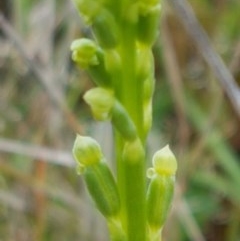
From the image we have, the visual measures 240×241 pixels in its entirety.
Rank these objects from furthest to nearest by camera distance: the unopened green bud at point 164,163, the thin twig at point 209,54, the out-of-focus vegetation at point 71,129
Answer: the out-of-focus vegetation at point 71,129, the thin twig at point 209,54, the unopened green bud at point 164,163

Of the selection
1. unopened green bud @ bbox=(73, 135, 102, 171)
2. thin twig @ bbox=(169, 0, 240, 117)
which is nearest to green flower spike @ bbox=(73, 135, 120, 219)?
unopened green bud @ bbox=(73, 135, 102, 171)

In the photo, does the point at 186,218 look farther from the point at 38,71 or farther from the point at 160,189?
the point at 160,189

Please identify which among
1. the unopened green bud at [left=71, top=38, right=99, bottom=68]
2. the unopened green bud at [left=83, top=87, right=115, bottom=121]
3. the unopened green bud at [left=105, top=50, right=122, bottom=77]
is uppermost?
the unopened green bud at [left=71, top=38, right=99, bottom=68]

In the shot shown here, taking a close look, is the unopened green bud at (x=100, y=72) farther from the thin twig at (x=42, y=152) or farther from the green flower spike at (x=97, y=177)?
the thin twig at (x=42, y=152)

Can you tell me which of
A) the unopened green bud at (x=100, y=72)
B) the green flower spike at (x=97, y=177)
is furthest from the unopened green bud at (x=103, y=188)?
the unopened green bud at (x=100, y=72)

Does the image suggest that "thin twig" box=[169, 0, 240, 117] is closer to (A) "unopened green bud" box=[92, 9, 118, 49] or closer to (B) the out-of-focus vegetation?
(B) the out-of-focus vegetation

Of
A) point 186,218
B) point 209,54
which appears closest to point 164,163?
point 209,54
